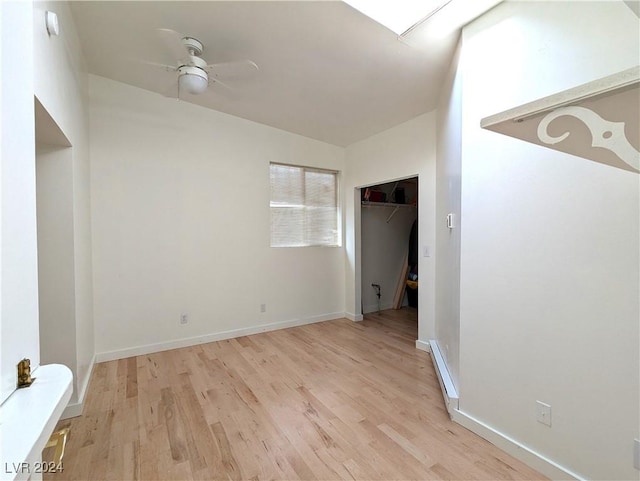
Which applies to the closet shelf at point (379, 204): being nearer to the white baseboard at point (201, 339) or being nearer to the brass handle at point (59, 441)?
the white baseboard at point (201, 339)

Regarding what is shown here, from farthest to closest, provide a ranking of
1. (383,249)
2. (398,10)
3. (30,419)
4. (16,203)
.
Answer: (383,249) → (398,10) → (16,203) → (30,419)

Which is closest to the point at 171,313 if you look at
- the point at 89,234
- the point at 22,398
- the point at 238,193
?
the point at 89,234

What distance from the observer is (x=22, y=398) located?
748 millimetres

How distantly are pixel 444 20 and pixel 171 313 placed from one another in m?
3.79

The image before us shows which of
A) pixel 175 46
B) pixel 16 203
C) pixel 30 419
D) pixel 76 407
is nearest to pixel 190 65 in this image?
pixel 175 46

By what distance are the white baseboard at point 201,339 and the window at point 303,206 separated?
1148 millimetres

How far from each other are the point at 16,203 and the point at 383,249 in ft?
15.7

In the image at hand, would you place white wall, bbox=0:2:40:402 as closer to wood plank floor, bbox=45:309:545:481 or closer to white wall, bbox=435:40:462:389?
wood plank floor, bbox=45:309:545:481

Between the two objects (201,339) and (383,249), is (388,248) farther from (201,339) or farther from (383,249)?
(201,339)

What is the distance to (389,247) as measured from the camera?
17.1ft

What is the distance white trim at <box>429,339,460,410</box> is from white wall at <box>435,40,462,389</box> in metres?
0.04

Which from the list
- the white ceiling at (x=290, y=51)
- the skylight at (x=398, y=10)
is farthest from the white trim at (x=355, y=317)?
the skylight at (x=398, y=10)

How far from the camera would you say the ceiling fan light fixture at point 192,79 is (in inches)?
91.0

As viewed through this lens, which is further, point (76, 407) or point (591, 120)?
point (76, 407)
